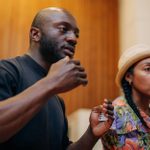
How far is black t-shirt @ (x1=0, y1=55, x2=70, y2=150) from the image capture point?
105 centimetres

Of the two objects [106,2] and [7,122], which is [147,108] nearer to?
[7,122]

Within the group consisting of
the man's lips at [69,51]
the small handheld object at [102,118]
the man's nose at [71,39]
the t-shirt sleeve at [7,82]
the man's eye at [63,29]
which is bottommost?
the small handheld object at [102,118]

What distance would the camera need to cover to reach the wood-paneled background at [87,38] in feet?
8.95

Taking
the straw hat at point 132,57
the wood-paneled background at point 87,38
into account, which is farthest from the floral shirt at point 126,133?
the wood-paneled background at point 87,38

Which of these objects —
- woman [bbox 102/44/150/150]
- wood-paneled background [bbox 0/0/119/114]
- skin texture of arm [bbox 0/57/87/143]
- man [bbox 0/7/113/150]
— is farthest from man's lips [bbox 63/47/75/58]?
wood-paneled background [bbox 0/0/119/114]

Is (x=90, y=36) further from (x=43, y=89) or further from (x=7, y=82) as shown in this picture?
(x=43, y=89)

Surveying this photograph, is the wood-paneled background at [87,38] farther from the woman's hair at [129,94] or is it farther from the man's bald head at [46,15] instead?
the man's bald head at [46,15]

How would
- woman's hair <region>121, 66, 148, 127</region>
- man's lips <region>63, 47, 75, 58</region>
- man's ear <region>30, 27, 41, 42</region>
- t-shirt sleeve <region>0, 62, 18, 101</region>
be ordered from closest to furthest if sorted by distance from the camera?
t-shirt sleeve <region>0, 62, 18, 101</region> < man's lips <region>63, 47, 75, 58</region> < man's ear <region>30, 27, 41, 42</region> < woman's hair <region>121, 66, 148, 127</region>

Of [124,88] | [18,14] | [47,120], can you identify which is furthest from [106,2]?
[47,120]

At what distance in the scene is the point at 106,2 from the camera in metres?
3.04

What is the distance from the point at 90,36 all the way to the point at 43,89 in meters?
2.10

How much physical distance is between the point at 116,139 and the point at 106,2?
191 cm

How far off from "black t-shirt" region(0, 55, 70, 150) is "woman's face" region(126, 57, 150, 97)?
1.48ft

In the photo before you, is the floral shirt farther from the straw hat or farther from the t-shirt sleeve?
the t-shirt sleeve
